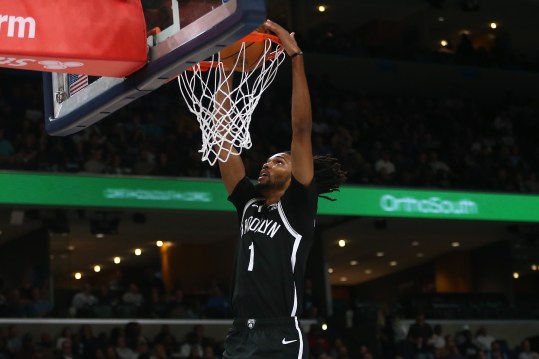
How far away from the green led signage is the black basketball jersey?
12.1m

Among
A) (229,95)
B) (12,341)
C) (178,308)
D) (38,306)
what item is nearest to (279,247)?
(229,95)

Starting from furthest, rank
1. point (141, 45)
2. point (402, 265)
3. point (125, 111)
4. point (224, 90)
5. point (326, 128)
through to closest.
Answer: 1. point (402, 265)
2. point (326, 128)
3. point (125, 111)
4. point (224, 90)
5. point (141, 45)

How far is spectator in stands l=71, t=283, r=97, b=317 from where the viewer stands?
18.0 meters

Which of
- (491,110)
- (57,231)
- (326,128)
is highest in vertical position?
(491,110)

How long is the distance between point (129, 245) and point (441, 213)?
7247mm


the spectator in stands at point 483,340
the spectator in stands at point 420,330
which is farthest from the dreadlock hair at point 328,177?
the spectator in stands at point 483,340

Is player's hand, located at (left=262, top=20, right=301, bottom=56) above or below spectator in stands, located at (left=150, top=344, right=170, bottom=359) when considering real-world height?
above

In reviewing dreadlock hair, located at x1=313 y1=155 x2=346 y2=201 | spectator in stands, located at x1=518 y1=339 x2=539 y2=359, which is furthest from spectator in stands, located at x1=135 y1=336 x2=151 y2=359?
dreadlock hair, located at x1=313 y1=155 x2=346 y2=201

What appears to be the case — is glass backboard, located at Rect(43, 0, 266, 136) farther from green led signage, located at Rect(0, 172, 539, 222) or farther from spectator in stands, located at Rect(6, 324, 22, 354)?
green led signage, located at Rect(0, 172, 539, 222)

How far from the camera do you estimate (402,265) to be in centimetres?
3038

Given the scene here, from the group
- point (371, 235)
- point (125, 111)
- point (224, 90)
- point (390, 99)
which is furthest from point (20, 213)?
point (224, 90)

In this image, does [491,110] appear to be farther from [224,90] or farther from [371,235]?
[224,90]

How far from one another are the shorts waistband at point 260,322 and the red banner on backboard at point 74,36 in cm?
147

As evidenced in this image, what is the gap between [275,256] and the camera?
572 centimetres
